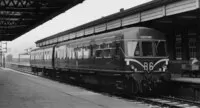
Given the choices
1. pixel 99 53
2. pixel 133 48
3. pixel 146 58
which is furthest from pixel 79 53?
pixel 146 58

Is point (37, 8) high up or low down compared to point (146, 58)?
up

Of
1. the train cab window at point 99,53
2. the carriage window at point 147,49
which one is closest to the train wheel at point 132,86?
the carriage window at point 147,49

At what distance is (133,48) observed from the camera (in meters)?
15.0

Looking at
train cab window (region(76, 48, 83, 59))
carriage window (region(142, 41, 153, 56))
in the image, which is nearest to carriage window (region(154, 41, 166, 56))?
carriage window (region(142, 41, 153, 56))

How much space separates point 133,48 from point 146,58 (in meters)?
0.73

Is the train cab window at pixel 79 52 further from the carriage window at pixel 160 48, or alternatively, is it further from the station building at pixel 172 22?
the carriage window at pixel 160 48

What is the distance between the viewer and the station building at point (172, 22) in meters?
17.1

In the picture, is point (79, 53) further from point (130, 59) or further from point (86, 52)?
point (130, 59)

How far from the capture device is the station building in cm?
1709

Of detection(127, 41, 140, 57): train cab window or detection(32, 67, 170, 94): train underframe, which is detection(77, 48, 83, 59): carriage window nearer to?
detection(32, 67, 170, 94): train underframe

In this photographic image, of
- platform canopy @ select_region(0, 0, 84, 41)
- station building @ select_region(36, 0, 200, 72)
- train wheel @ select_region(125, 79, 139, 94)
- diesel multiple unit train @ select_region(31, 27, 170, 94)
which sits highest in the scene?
platform canopy @ select_region(0, 0, 84, 41)

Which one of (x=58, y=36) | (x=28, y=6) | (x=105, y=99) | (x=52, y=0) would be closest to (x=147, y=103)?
(x=105, y=99)

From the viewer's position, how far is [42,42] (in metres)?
50.4

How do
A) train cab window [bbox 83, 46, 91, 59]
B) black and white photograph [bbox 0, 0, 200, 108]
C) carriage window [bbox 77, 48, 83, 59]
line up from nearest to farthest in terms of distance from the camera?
black and white photograph [bbox 0, 0, 200, 108] → train cab window [bbox 83, 46, 91, 59] → carriage window [bbox 77, 48, 83, 59]
